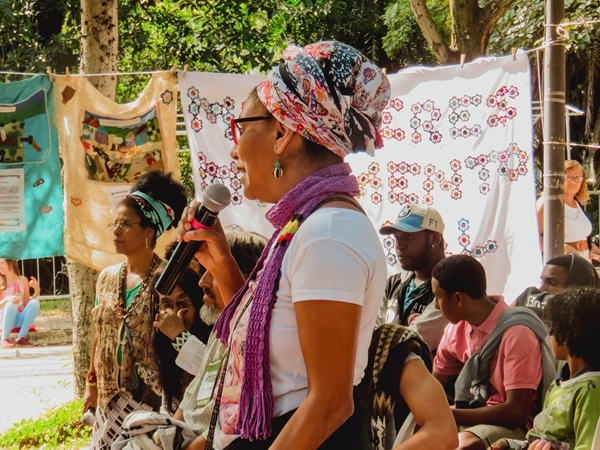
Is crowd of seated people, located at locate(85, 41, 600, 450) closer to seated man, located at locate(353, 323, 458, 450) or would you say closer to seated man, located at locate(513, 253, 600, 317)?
seated man, located at locate(353, 323, 458, 450)

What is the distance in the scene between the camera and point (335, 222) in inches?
75.3

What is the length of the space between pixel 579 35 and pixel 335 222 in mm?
12907

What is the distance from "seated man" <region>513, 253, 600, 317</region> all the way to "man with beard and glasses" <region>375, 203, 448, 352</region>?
23.8 inches

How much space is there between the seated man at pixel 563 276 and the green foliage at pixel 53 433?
3.74 m

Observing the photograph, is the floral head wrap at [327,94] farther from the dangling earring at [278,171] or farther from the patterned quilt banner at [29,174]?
the patterned quilt banner at [29,174]

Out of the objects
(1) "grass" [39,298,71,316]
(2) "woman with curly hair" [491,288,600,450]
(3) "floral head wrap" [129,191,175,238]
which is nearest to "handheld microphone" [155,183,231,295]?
(3) "floral head wrap" [129,191,175,238]

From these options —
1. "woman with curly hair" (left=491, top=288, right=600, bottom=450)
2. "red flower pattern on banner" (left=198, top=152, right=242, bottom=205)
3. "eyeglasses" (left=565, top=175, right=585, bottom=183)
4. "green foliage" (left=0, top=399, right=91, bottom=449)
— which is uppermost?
"red flower pattern on banner" (left=198, top=152, right=242, bottom=205)

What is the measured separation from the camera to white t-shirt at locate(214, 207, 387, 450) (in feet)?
6.07

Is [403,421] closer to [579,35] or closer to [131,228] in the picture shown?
[131,228]

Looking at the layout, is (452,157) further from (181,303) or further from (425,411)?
(425,411)

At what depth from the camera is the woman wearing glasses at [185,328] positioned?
373 centimetres

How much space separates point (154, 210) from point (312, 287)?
266 cm

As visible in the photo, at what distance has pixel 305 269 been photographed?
1869 mm

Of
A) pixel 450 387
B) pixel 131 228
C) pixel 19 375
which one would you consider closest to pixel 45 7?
pixel 19 375
